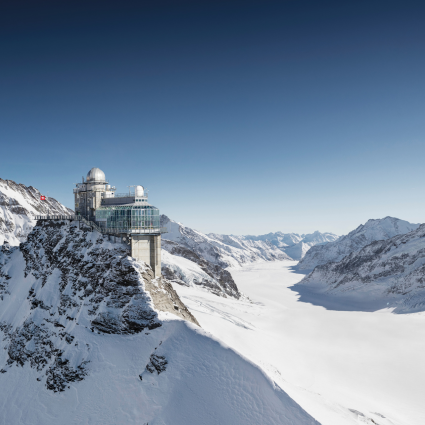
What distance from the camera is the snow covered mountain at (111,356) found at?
25.1 metres

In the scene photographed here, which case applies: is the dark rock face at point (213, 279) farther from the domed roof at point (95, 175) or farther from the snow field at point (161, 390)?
the snow field at point (161, 390)

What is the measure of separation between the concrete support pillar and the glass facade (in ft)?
5.23

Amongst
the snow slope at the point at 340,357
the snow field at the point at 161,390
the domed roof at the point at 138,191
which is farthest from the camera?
the domed roof at the point at 138,191

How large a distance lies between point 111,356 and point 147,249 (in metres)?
14.4

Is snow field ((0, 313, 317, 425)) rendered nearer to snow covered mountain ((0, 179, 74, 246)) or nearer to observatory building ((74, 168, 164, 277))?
observatory building ((74, 168, 164, 277))

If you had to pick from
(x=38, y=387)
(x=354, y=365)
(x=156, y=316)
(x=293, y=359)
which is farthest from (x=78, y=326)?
(x=354, y=365)

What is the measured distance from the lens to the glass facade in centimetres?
4188

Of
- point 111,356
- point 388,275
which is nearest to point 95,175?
point 111,356

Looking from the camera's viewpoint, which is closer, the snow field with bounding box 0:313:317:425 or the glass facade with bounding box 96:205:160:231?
the snow field with bounding box 0:313:317:425

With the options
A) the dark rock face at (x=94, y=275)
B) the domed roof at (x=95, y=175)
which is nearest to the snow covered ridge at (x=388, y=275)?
the dark rock face at (x=94, y=275)

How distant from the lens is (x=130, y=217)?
4181cm

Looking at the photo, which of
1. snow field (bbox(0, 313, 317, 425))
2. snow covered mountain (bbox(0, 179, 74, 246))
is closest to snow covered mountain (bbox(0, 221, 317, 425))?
snow field (bbox(0, 313, 317, 425))

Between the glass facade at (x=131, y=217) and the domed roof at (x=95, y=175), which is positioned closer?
the glass facade at (x=131, y=217)

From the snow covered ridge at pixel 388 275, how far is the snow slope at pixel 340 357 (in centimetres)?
1742
